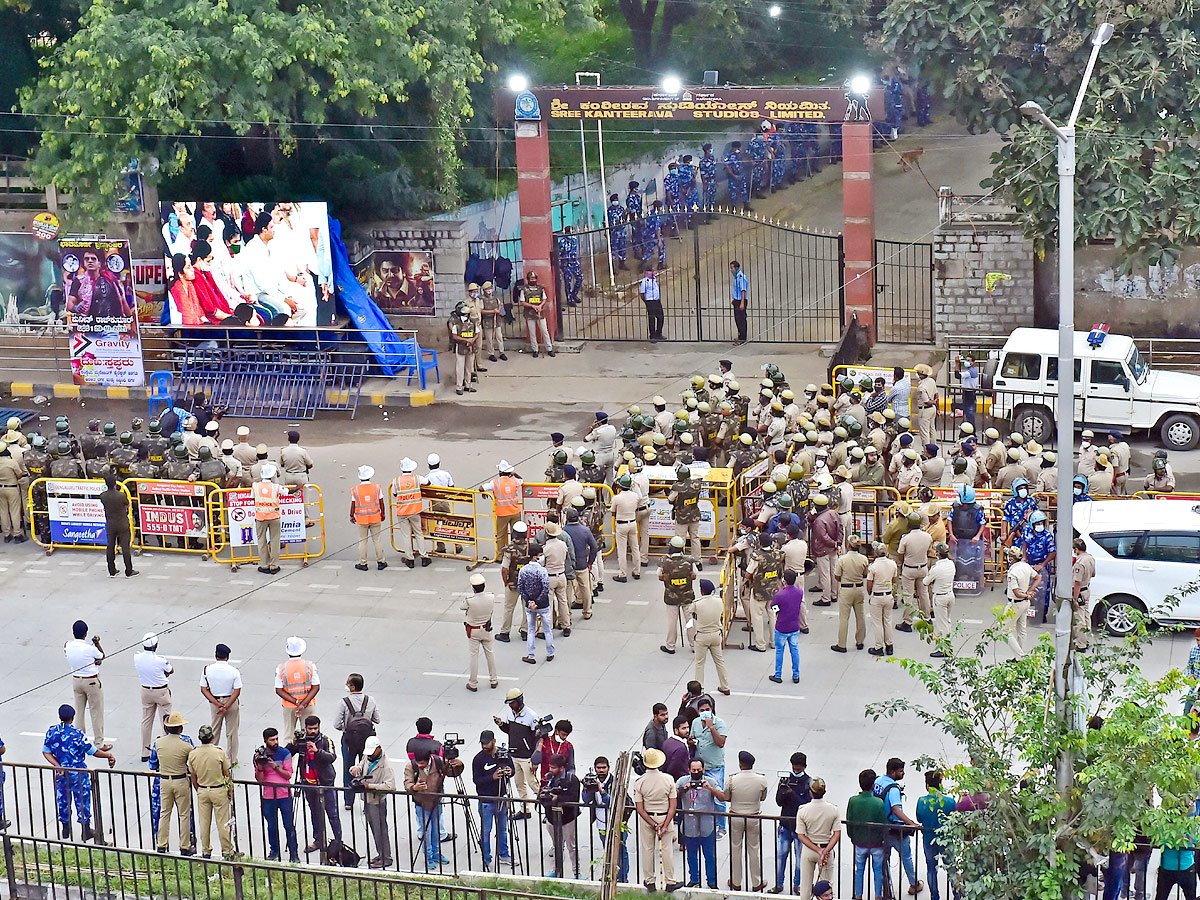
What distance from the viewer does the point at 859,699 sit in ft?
61.6

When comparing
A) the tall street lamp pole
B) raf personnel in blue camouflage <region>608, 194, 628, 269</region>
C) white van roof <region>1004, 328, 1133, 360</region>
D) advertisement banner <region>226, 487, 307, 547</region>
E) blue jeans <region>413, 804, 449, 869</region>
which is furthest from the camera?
raf personnel in blue camouflage <region>608, 194, 628, 269</region>

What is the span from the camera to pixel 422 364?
3156 cm

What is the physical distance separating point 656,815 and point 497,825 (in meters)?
1.50

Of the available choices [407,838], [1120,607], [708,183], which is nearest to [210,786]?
[407,838]

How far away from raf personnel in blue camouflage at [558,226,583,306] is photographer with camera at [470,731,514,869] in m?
20.1

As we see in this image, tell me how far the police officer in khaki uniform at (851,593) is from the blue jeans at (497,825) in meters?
5.48

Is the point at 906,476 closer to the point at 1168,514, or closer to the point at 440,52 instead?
the point at 1168,514

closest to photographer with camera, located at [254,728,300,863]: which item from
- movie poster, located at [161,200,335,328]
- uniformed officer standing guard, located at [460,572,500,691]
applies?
uniformed officer standing guard, located at [460,572,500,691]

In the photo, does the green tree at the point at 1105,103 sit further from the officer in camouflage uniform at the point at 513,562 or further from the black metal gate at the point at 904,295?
the officer in camouflage uniform at the point at 513,562

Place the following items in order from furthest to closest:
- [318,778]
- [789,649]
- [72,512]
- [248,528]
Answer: [72,512]
[248,528]
[789,649]
[318,778]

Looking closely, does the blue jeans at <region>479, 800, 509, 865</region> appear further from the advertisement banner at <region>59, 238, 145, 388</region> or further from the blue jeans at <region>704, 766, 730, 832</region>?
the advertisement banner at <region>59, 238, 145, 388</region>

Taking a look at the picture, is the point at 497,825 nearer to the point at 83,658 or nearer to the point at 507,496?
the point at 83,658

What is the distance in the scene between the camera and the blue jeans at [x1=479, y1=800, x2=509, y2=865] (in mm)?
15438

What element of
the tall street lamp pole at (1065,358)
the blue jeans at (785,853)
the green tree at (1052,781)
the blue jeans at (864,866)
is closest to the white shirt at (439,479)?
the blue jeans at (785,853)
